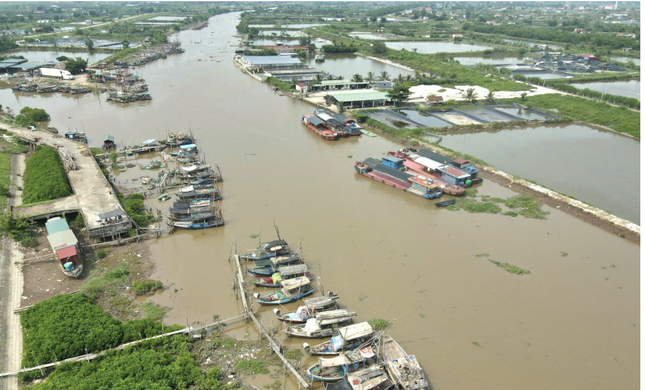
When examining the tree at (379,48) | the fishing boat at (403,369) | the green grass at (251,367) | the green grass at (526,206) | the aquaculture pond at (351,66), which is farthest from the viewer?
the tree at (379,48)

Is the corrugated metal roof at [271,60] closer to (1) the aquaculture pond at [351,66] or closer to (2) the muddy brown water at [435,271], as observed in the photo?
(1) the aquaculture pond at [351,66]

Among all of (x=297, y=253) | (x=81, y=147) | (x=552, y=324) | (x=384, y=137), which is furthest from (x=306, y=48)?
(x=552, y=324)

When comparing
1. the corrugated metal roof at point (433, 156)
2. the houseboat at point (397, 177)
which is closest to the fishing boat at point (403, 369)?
the houseboat at point (397, 177)

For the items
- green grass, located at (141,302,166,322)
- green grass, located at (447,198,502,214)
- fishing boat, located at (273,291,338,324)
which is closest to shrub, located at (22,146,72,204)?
green grass, located at (141,302,166,322)

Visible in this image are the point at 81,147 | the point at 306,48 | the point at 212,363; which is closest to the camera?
the point at 212,363

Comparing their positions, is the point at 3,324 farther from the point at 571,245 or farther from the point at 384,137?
the point at 384,137

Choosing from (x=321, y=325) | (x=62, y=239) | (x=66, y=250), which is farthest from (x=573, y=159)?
(x=62, y=239)

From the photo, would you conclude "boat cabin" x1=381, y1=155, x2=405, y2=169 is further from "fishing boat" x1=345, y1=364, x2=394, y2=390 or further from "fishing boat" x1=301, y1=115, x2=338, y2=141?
"fishing boat" x1=345, y1=364, x2=394, y2=390
